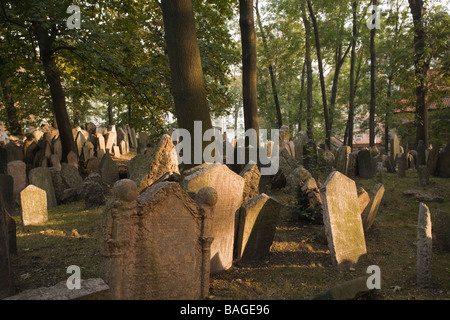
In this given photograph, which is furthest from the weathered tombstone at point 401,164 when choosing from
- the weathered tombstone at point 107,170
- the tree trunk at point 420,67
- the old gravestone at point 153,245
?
the old gravestone at point 153,245

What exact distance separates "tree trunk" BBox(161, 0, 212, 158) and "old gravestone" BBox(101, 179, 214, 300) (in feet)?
8.92

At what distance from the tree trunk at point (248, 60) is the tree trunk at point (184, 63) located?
2721 mm

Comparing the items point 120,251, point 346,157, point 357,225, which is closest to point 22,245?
point 120,251

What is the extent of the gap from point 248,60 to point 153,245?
21.6 feet

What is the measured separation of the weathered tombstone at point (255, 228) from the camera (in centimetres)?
500

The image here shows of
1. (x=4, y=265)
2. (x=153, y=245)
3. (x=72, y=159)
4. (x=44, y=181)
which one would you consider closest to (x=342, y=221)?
(x=153, y=245)

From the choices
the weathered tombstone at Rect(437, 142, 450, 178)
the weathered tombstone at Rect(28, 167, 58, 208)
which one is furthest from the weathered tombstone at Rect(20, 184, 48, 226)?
the weathered tombstone at Rect(437, 142, 450, 178)

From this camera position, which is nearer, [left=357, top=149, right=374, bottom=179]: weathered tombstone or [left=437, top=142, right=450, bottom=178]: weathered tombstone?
[left=357, top=149, right=374, bottom=179]: weathered tombstone

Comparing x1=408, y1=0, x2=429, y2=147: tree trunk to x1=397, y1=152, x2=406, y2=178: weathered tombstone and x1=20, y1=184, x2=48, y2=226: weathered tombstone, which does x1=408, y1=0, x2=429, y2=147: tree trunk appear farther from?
x1=20, y1=184, x2=48, y2=226: weathered tombstone

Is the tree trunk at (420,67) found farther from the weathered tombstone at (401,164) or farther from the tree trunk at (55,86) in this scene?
the tree trunk at (55,86)

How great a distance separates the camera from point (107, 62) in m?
9.58

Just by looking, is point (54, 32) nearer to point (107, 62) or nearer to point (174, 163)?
point (107, 62)

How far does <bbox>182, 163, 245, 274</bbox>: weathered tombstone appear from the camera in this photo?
4637mm

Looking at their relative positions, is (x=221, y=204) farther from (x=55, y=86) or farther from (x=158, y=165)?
(x=55, y=86)
